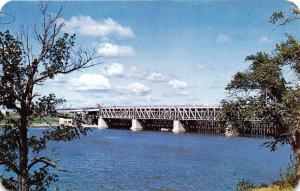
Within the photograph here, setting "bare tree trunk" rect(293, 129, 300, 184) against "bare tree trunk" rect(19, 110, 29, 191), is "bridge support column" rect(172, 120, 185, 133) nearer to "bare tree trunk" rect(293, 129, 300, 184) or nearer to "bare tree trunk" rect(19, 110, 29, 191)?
"bare tree trunk" rect(293, 129, 300, 184)

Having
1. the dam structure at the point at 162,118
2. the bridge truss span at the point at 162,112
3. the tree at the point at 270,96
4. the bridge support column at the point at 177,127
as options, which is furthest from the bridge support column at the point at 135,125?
the tree at the point at 270,96

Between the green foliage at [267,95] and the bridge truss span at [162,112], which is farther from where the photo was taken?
the bridge truss span at [162,112]

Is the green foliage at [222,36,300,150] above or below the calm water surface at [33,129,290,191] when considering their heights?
above

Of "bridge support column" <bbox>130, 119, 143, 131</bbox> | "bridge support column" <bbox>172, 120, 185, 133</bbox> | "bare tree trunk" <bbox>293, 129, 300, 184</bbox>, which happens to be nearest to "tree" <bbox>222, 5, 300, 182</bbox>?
"bare tree trunk" <bbox>293, 129, 300, 184</bbox>

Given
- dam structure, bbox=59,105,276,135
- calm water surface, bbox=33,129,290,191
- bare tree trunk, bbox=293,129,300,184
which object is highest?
dam structure, bbox=59,105,276,135

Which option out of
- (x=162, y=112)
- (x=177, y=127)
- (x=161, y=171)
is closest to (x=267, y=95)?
(x=161, y=171)

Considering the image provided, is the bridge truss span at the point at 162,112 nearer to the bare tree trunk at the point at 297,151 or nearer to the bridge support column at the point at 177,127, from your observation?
the bridge support column at the point at 177,127

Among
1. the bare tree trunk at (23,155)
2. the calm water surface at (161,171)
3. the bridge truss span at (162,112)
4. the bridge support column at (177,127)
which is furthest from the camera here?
the bridge support column at (177,127)

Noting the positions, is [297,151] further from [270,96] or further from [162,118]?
[162,118]

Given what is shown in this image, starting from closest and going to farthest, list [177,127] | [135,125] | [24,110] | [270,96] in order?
[24,110]
[270,96]
[177,127]
[135,125]

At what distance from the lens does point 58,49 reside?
893cm

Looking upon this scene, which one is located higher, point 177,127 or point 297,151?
point 177,127

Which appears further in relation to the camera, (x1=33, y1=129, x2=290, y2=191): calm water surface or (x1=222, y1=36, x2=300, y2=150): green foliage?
(x1=33, y1=129, x2=290, y2=191): calm water surface

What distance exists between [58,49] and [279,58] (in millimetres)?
6829
